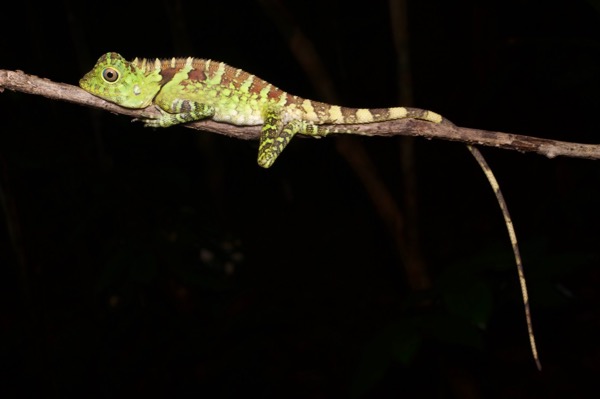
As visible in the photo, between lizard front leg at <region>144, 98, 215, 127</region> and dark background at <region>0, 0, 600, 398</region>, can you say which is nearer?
lizard front leg at <region>144, 98, 215, 127</region>

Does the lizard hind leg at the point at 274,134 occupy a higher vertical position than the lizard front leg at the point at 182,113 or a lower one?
lower

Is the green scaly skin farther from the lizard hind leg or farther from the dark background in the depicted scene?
the dark background

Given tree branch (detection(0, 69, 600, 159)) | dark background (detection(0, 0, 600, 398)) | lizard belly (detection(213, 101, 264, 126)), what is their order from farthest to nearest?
dark background (detection(0, 0, 600, 398)) < lizard belly (detection(213, 101, 264, 126)) < tree branch (detection(0, 69, 600, 159))

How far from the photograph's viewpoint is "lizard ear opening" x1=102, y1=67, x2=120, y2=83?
8.38 feet

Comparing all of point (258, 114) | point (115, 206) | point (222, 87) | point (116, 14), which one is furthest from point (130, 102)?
point (116, 14)

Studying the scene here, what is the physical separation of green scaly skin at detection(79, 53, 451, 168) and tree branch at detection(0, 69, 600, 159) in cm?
22

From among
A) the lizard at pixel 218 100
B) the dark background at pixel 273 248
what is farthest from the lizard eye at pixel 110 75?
the dark background at pixel 273 248

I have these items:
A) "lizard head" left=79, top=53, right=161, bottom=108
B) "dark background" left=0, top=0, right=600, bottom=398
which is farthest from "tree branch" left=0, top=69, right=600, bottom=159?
"dark background" left=0, top=0, right=600, bottom=398

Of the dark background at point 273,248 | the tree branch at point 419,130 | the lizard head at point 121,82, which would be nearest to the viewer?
the tree branch at point 419,130

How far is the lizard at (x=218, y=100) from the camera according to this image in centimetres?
259

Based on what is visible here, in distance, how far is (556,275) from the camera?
308 centimetres

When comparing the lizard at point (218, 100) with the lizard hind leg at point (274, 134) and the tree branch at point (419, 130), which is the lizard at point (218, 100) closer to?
the lizard hind leg at point (274, 134)

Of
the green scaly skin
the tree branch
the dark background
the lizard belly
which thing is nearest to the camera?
the tree branch

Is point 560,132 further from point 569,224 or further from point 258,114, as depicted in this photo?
point 258,114
